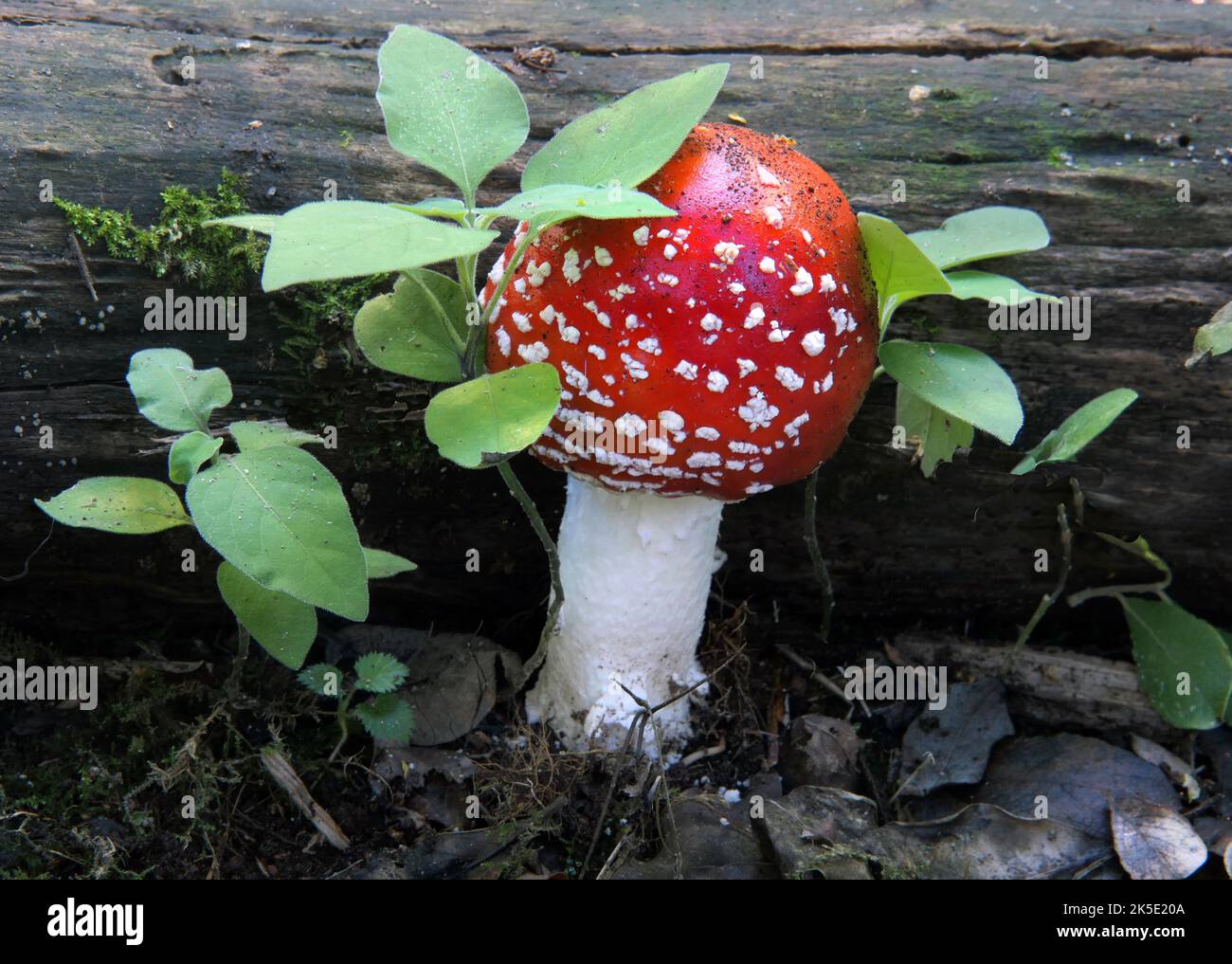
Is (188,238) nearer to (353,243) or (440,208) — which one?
(440,208)

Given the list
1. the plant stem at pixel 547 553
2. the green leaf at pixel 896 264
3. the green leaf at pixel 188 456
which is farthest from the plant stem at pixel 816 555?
the green leaf at pixel 188 456

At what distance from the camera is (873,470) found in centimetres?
369

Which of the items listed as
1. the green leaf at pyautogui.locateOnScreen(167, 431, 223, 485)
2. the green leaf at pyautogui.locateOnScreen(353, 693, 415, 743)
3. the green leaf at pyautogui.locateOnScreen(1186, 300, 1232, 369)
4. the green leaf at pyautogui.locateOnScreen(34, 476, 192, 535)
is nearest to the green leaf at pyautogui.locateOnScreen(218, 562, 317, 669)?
the green leaf at pyautogui.locateOnScreen(34, 476, 192, 535)

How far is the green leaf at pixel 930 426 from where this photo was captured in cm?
319

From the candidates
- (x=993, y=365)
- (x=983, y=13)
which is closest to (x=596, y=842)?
(x=993, y=365)

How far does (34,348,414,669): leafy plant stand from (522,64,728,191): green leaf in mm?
915

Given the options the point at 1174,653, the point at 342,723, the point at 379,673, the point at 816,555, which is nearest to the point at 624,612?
the point at 816,555

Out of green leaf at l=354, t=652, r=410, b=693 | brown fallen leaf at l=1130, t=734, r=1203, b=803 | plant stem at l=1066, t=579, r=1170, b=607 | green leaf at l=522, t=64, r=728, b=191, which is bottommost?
brown fallen leaf at l=1130, t=734, r=1203, b=803

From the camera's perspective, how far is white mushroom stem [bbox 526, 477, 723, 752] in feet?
11.2

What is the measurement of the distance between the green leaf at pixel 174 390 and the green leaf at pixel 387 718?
3.61ft

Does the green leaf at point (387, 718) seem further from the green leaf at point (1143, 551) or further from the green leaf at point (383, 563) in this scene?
the green leaf at point (1143, 551)

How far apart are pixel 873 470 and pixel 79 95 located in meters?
2.75

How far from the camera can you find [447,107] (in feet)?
8.72

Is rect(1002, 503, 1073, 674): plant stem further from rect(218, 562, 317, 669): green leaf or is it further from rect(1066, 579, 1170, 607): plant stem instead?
rect(218, 562, 317, 669): green leaf
